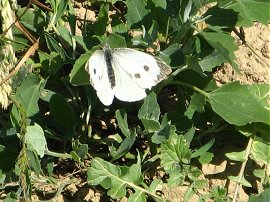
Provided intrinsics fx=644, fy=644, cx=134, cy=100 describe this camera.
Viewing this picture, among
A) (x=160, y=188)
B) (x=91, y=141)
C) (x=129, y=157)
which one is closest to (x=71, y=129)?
(x=91, y=141)

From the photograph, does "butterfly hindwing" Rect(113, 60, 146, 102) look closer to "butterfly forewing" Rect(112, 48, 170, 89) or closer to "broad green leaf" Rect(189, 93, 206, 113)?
"butterfly forewing" Rect(112, 48, 170, 89)

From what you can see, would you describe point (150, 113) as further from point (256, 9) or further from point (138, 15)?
point (256, 9)

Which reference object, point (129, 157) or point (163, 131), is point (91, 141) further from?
point (163, 131)

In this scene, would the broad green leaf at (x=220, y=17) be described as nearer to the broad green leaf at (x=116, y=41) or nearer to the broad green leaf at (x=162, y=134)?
the broad green leaf at (x=116, y=41)

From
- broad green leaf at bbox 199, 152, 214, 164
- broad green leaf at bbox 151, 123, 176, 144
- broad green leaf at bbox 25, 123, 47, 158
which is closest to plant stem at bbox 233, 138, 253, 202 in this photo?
broad green leaf at bbox 199, 152, 214, 164

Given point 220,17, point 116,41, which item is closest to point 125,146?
point 116,41

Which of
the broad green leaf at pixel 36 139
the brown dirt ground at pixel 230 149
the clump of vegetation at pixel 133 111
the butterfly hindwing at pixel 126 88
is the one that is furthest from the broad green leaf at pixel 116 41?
the brown dirt ground at pixel 230 149

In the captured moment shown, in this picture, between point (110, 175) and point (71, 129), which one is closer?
point (110, 175)
